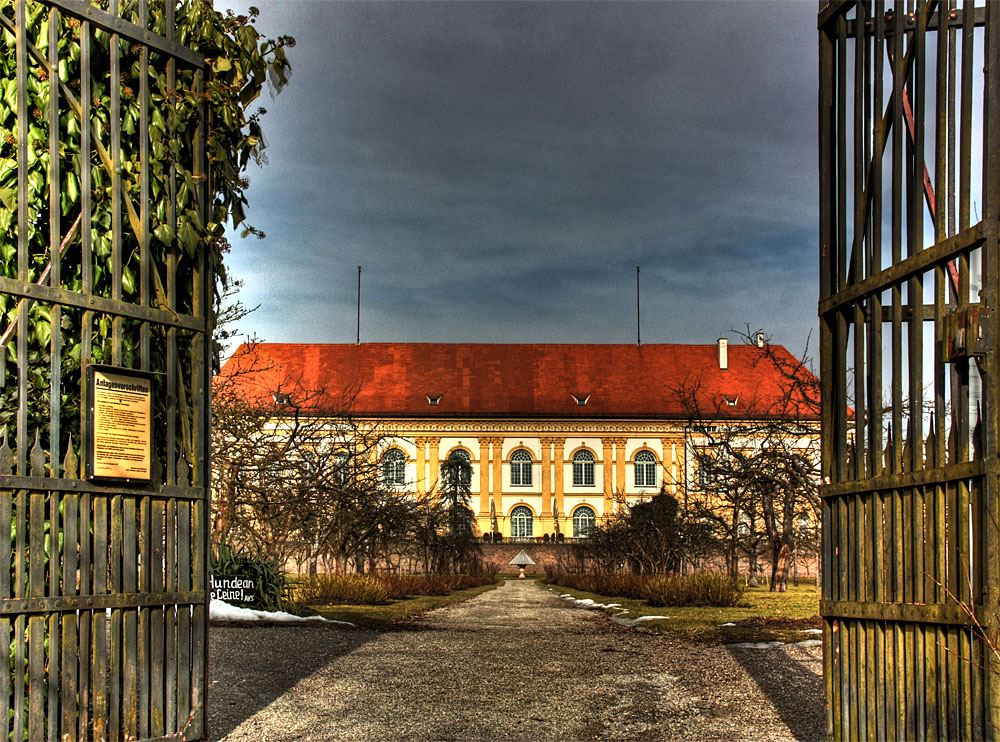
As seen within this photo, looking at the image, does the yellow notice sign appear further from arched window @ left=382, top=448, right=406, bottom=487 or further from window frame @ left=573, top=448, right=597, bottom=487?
window frame @ left=573, top=448, right=597, bottom=487

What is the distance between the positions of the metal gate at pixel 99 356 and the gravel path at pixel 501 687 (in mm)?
1273

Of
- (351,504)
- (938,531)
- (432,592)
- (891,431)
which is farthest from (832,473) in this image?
(432,592)

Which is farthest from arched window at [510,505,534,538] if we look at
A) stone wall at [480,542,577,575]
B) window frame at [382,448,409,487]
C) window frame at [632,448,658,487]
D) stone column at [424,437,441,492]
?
window frame at [382,448,409,487]

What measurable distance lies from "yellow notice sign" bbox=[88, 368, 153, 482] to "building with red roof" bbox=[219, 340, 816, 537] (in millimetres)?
58122

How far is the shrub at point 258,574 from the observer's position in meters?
15.9

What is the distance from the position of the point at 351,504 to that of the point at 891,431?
16.9 metres

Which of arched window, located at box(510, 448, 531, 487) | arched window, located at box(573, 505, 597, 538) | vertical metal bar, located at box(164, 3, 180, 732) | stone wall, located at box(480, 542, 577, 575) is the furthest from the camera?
arched window, located at box(573, 505, 597, 538)

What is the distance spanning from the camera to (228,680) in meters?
9.53

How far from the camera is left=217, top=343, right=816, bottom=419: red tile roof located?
2554 inches

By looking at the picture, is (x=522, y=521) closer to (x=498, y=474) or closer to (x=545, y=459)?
(x=498, y=474)

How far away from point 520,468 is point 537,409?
4.10 m

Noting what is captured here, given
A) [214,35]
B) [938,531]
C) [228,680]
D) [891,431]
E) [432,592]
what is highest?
[214,35]

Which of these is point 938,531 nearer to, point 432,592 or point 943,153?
point 943,153

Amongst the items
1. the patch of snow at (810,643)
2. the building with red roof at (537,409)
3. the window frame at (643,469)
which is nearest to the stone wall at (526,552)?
the building with red roof at (537,409)
